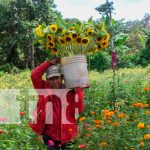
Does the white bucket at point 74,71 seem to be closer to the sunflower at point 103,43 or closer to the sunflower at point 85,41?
the sunflower at point 85,41

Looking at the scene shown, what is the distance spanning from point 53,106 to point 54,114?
73 millimetres

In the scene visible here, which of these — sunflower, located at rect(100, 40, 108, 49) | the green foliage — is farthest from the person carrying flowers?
the green foliage

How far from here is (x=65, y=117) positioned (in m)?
3.71

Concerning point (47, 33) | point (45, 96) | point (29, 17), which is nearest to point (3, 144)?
point (45, 96)

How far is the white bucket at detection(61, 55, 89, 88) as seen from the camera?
11.8ft

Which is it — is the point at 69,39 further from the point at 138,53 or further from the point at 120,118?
the point at 138,53

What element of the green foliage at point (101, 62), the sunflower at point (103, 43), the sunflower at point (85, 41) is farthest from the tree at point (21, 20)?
the sunflower at point (85, 41)

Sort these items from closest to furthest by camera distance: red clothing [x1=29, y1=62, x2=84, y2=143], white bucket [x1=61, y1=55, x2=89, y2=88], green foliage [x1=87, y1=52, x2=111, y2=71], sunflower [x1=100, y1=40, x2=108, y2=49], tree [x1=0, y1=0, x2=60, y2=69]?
white bucket [x1=61, y1=55, x2=89, y2=88], red clothing [x1=29, y1=62, x2=84, y2=143], sunflower [x1=100, y1=40, x2=108, y2=49], green foliage [x1=87, y1=52, x2=111, y2=71], tree [x1=0, y1=0, x2=60, y2=69]

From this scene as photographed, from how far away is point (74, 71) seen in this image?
359cm

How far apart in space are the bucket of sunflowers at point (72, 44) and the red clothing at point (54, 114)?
15 centimetres

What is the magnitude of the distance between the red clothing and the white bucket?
13 cm

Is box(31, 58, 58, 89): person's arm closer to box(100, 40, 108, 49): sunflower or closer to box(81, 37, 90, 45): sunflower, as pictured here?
box(81, 37, 90, 45): sunflower

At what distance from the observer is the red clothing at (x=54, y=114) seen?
12.1 feet

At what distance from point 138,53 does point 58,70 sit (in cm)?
2482
